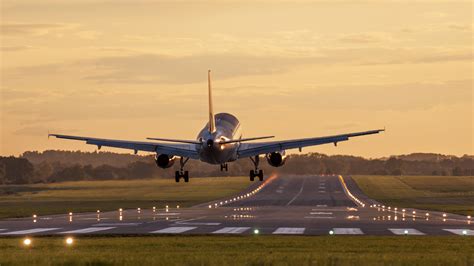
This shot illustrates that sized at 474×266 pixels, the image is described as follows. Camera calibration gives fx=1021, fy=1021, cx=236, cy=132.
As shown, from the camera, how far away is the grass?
43625 mm

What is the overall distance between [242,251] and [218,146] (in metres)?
35.9

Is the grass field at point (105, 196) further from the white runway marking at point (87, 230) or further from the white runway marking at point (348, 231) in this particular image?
the white runway marking at point (348, 231)

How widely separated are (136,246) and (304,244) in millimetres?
9160

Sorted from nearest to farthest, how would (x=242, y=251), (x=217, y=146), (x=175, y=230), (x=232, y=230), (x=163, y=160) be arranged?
(x=242, y=251) < (x=232, y=230) < (x=175, y=230) < (x=217, y=146) < (x=163, y=160)

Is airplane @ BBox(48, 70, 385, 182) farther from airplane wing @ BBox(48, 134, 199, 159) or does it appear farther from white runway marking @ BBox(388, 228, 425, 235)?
white runway marking @ BBox(388, 228, 425, 235)

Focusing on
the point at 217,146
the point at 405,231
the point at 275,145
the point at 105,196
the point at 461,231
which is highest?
the point at 275,145

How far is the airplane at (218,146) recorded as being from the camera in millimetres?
87438

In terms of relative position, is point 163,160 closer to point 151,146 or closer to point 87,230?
point 151,146

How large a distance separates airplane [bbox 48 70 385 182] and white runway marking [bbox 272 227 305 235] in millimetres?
14200

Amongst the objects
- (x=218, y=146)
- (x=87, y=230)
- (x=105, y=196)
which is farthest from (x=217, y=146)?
(x=105, y=196)

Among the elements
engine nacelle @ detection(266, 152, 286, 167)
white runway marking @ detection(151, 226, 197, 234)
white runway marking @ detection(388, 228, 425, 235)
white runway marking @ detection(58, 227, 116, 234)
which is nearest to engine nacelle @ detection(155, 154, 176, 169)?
engine nacelle @ detection(266, 152, 286, 167)

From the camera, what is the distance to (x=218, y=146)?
86562 millimetres

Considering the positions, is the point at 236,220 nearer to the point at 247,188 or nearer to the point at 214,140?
the point at 214,140

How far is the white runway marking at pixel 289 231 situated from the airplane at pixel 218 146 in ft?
46.6
